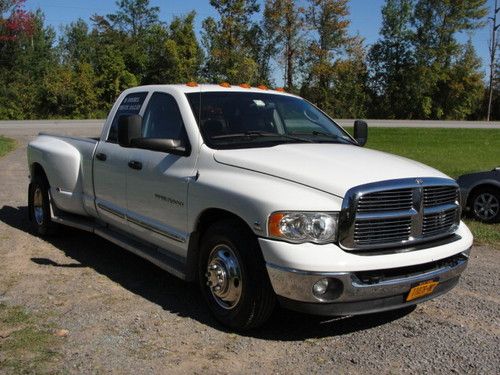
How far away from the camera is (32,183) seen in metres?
7.67

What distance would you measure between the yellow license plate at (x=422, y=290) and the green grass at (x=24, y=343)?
244cm

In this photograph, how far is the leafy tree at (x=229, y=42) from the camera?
160ft

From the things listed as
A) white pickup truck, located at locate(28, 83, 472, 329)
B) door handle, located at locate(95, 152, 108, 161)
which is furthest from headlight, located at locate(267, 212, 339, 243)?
door handle, located at locate(95, 152, 108, 161)

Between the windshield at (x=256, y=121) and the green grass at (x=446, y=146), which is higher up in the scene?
the windshield at (x=256, y=121)

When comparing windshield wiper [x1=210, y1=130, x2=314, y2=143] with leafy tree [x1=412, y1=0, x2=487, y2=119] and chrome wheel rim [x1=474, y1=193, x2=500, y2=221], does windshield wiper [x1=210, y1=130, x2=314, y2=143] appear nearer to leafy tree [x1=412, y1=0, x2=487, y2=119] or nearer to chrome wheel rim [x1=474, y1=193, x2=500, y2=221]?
chrome wheel rim [x1=474, y1=193, x2=500, y2=221]

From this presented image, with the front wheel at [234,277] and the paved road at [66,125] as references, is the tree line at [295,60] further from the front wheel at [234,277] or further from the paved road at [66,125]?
the front wheel at [234,277]

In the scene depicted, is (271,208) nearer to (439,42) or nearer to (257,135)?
(257,135)

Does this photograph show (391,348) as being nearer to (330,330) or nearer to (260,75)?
(330,330)

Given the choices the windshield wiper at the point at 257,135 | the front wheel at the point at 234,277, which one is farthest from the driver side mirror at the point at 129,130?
the front wheel at the point at 234,277

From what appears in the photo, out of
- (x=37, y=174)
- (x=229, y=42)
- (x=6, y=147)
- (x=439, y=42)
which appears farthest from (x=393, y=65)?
(x=37, y=174)

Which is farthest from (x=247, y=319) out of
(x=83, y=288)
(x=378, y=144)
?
(x=378, y=144)

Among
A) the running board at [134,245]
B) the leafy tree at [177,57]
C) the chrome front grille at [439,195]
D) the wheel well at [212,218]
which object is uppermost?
the leafy tree at [177,57]

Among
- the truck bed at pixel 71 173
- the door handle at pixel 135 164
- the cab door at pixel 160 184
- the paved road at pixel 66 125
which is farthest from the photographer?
the paved road at pixel 66 125

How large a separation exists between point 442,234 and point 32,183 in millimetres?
5354
